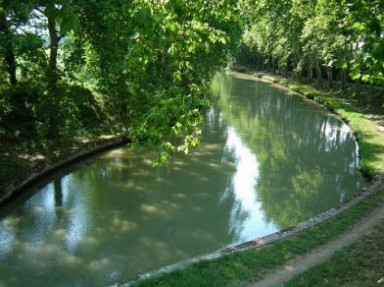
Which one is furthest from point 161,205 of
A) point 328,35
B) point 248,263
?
point 328,35

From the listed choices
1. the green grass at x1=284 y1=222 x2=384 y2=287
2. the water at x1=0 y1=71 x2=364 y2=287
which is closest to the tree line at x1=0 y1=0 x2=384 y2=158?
the water at x1=0 y1=71 x2=364 y2=287

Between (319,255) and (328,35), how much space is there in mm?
36925

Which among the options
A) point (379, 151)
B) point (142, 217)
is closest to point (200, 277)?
point (142, 217)

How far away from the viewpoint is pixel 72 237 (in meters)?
15.2

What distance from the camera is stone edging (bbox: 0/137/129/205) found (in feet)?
58.5

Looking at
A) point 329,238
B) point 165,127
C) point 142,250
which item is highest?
point 165,127

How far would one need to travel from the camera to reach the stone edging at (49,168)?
703 inches

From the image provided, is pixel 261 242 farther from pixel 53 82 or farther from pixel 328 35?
pixel 328 35

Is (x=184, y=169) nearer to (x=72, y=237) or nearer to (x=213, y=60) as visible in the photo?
(x=72, y=237)

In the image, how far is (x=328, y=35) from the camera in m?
45.2

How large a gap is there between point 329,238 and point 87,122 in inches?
661

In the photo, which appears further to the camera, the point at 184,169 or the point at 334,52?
the point at 334,52

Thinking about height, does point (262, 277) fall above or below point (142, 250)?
above

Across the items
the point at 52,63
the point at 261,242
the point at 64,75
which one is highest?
the point at 52,63
